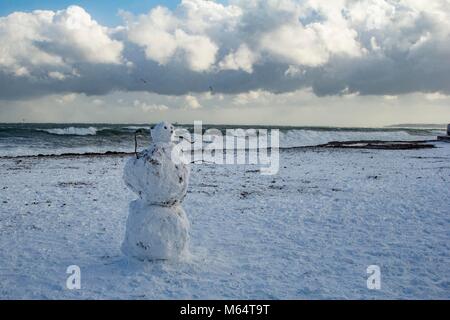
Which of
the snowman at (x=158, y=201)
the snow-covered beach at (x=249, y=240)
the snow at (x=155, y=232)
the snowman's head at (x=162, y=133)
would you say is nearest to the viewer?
the snow-covered beach at (x=249, y=240)

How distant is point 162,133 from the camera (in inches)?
257

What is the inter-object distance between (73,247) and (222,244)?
111 inches

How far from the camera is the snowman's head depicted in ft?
21.5

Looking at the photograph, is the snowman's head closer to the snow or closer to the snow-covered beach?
the snow

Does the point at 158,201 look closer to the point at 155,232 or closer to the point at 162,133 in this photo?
the point at 155,232

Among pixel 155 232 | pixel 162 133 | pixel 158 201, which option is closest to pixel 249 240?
pixel 155 232

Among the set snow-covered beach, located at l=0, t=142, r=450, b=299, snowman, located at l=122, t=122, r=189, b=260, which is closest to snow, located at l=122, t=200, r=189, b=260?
snowman, located at l=122, t=122, r=189, b=260

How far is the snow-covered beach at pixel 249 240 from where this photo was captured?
5.82 meters

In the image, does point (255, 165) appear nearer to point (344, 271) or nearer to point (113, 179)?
point (113, 179)

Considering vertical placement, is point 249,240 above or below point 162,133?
below

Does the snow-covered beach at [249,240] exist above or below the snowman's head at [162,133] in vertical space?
below

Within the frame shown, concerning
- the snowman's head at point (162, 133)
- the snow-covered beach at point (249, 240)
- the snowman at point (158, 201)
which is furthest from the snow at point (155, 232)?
the snowman's head at point (162, 133)

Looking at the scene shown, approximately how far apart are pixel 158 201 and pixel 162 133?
1095mm

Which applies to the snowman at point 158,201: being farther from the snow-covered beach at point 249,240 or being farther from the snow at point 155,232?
the snow-covered beach at point 249,240
